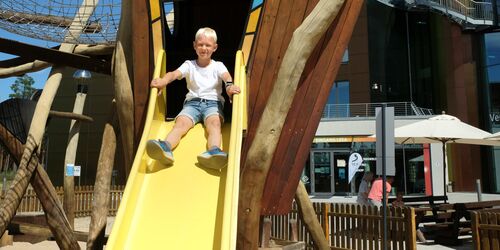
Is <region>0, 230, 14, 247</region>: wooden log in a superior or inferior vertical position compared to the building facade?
inferior

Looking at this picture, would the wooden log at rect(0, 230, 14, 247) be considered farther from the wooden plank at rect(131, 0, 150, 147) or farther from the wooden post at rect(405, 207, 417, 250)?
the wooden post at rect(405, 207, 417, 250)

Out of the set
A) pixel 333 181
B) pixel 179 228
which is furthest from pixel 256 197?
pixel 333 181

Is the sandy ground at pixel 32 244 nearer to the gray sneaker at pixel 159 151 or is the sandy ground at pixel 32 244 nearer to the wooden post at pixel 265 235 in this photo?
the wooden post at pixel 265 235

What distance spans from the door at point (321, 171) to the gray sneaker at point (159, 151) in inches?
767

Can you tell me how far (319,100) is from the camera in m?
4.89

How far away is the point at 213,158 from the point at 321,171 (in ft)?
64.9

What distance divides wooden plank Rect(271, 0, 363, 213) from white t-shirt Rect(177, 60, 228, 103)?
901 mm

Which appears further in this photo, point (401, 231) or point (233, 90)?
point (401, 231)

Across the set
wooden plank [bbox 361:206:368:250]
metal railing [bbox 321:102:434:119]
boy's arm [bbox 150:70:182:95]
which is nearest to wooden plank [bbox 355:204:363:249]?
wooden plank [bbox 361:206:368:250]

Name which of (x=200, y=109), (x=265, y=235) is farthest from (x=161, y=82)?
(x=265, y=235)

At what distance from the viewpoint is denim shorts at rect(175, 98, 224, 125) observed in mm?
4074

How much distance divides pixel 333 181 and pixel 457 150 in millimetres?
6105

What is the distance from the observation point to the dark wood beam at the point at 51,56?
19.4ft

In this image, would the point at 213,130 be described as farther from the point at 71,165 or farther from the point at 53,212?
the point at 71,165
